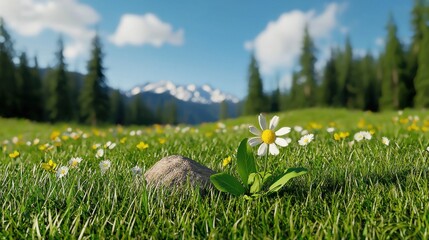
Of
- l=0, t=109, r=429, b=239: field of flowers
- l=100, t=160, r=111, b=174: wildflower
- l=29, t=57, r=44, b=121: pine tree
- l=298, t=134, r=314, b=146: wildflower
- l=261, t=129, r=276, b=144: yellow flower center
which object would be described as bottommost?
l=0, t=109, r=429, b=239: field of flowers

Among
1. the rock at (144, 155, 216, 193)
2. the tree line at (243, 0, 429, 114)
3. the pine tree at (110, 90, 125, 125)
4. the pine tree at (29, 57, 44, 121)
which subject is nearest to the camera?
the rock at (144, 155, 216, 193)

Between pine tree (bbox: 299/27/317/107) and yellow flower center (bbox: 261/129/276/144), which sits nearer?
yellow flower center (bbox: 261/129/276/144)

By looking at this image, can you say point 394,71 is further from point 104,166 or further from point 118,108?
point 118,108

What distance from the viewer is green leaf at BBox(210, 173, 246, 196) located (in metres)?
2.45

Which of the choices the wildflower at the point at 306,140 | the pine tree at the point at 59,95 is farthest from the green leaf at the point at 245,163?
the pine tree at the point at 59,95

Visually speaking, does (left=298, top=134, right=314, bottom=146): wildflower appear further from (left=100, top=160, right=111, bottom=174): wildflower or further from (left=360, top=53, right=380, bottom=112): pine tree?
(left=360, top=53, right=380, bottom=112): pine tree

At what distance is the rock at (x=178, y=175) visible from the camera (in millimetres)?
2729

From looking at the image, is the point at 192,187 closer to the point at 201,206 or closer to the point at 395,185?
the point at 201,206

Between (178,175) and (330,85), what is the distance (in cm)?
6711

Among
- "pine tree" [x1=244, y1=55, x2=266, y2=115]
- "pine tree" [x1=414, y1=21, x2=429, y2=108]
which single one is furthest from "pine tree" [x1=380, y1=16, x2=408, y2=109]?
"pine tree" [x1=244, y1=55, x2=266, y2=115]

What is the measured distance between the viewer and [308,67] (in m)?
64.1

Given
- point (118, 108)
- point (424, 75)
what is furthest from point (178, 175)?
point (118, 108)

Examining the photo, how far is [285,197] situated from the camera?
257 cm

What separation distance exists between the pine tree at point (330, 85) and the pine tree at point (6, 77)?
161 feet
